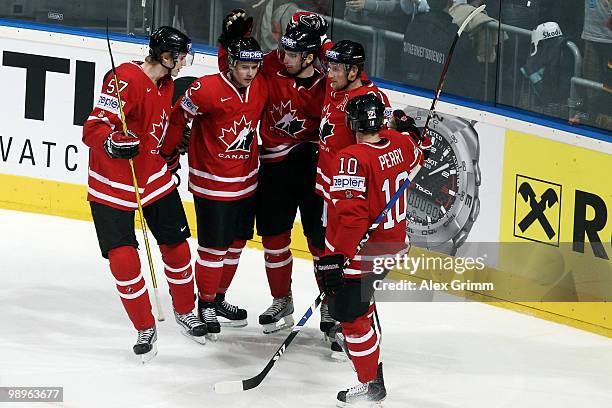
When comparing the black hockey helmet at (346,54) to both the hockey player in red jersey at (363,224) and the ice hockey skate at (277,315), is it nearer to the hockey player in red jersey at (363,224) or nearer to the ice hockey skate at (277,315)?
the hockey player in red jersey at (363,224)

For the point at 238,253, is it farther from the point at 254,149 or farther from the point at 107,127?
the point at 107,127

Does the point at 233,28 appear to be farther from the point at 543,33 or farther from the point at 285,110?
the point at 543,33

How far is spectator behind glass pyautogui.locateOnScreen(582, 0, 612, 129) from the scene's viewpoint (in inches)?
230

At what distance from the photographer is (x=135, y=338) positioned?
18.2ft

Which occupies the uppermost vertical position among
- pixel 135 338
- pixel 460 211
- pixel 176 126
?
pixel 176 126

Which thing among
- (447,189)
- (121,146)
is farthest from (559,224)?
(121,146)

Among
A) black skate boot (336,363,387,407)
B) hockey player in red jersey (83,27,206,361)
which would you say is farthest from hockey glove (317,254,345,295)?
hockey player in red jersey (83,27,206,361)

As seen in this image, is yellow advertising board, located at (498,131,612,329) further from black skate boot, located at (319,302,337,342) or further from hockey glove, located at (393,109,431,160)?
hockey glove, located at (393,109,431,160)

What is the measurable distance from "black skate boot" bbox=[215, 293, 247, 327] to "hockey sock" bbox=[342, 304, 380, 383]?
1150 mm

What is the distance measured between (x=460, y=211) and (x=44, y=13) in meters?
2.72

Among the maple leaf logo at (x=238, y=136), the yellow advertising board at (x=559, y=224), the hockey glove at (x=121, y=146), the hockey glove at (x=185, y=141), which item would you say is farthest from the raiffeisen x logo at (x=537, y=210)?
the hockey glove at (x=121, y=146)

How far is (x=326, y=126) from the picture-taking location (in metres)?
5.21

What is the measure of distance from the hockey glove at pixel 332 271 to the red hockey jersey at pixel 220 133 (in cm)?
95

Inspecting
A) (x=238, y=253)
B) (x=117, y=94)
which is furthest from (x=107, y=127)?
(x=238, y=253)
